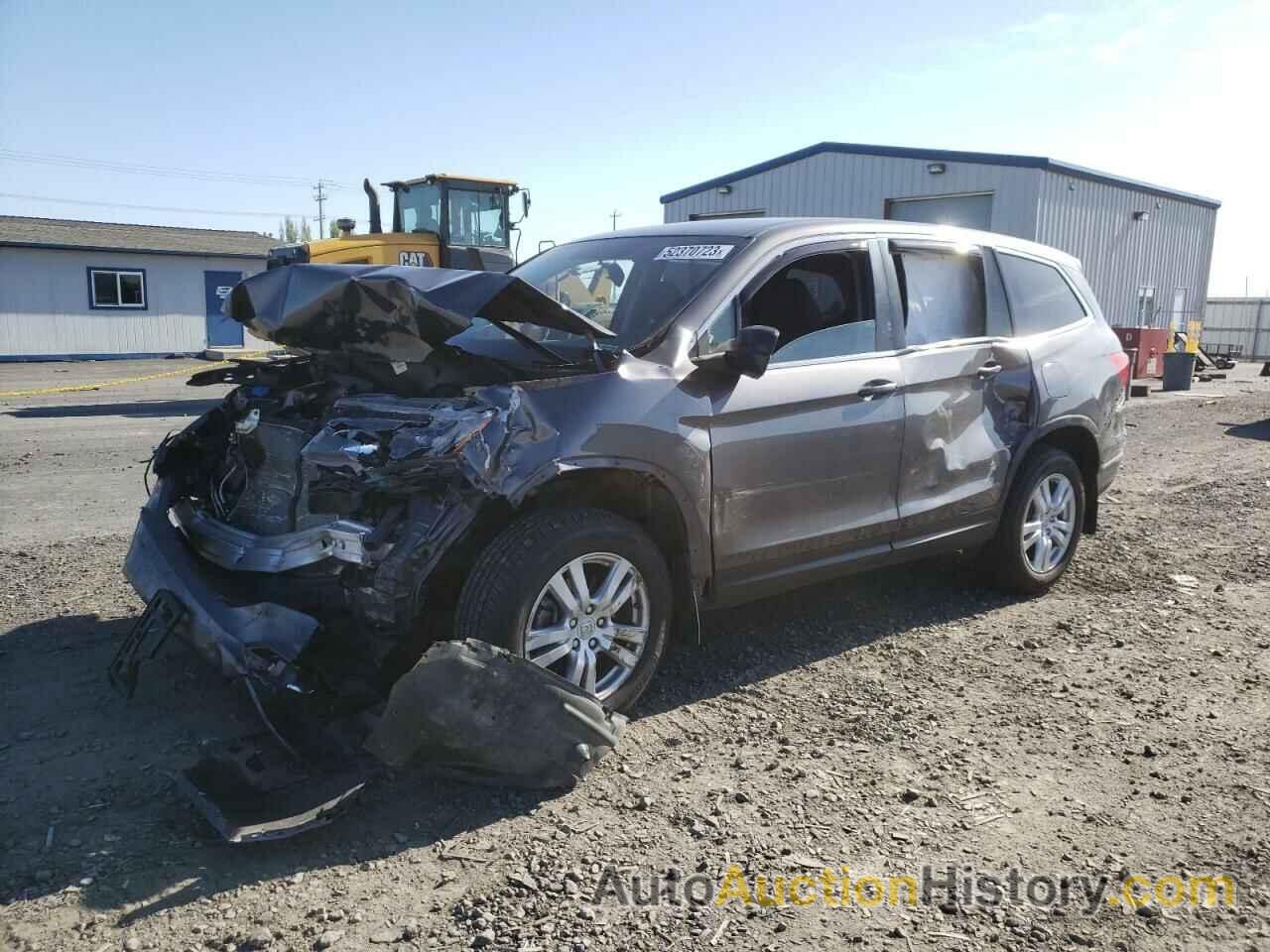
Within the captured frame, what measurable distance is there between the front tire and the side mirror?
2.46 ft

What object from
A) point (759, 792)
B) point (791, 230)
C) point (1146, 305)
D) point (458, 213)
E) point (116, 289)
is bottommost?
point (759, 792)

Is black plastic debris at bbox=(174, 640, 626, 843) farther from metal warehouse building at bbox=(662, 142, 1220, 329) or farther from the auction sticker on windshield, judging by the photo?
metal warehouse building at bbox=(662, 142, 1220, 329)

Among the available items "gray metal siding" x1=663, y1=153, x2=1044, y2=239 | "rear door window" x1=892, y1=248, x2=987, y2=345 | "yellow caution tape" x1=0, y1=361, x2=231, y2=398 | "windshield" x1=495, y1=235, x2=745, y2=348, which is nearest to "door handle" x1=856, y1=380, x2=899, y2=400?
"rear door window" x1=892, y1=248, x2=987, y2=345

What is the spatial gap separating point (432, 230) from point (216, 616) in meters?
13.2

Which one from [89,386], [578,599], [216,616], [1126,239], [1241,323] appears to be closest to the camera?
[216,616]

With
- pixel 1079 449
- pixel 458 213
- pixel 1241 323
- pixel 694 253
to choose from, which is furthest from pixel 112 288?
pixel 1241 323

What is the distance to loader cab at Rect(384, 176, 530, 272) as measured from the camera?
1552 centimetres

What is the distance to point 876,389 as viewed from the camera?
14.8 feet

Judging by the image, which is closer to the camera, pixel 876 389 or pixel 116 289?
pixel 876 389

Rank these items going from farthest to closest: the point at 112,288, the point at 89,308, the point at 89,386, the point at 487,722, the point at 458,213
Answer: the point at 112,288
the point at 89,308
the point at 89,386
the point at 458,213
the point at 487,722

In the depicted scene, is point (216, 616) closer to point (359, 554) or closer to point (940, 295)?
point (359, 554)

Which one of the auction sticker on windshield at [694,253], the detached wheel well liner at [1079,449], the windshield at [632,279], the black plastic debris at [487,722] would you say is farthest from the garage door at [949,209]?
the black plastic debris at [487,722]

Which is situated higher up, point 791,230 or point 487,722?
point 791,230

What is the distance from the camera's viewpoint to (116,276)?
27.7 meters
